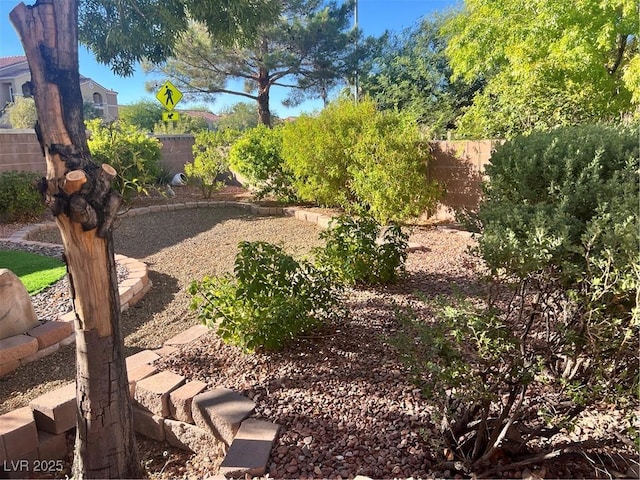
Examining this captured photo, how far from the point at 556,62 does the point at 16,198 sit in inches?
336

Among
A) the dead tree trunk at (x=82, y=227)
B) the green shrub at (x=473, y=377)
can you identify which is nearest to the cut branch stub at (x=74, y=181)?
the dead tree trunk at (x=82, y=227)

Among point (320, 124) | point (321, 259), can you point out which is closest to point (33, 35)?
point (321, 259)

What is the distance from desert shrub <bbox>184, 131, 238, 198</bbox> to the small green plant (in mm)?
6664

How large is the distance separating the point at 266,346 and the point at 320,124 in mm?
5410

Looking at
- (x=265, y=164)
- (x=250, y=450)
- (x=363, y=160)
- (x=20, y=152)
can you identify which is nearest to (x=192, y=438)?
(x=250, y=450)

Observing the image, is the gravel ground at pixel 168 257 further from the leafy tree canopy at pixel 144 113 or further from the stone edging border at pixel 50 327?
the leafy tree canopy at pixel 144 113

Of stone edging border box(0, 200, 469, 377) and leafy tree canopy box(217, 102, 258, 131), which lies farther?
leafy tree canopy box(217, 102, 258, 131)

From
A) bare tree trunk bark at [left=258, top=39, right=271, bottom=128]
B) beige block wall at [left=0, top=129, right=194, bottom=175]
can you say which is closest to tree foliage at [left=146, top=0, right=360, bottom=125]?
bare tree trunk bark at [left=258, top=39, right=271, bottom=128]

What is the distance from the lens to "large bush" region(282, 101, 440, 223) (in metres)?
6.45

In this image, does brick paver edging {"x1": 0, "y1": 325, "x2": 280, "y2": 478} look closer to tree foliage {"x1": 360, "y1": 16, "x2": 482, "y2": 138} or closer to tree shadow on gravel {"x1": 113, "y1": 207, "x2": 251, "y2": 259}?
tree shadow on gravel {"x1": 113, "y1": 207, "x2": 251, "y2": 259}

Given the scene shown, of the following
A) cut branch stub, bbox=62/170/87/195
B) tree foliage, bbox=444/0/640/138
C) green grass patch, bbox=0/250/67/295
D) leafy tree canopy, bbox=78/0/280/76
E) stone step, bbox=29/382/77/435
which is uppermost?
tree foliage, bbox=444/0/640/138

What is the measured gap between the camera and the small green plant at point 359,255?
3.91 meters

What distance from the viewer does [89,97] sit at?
1319 inches

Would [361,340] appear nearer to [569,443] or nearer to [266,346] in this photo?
[266,346]
